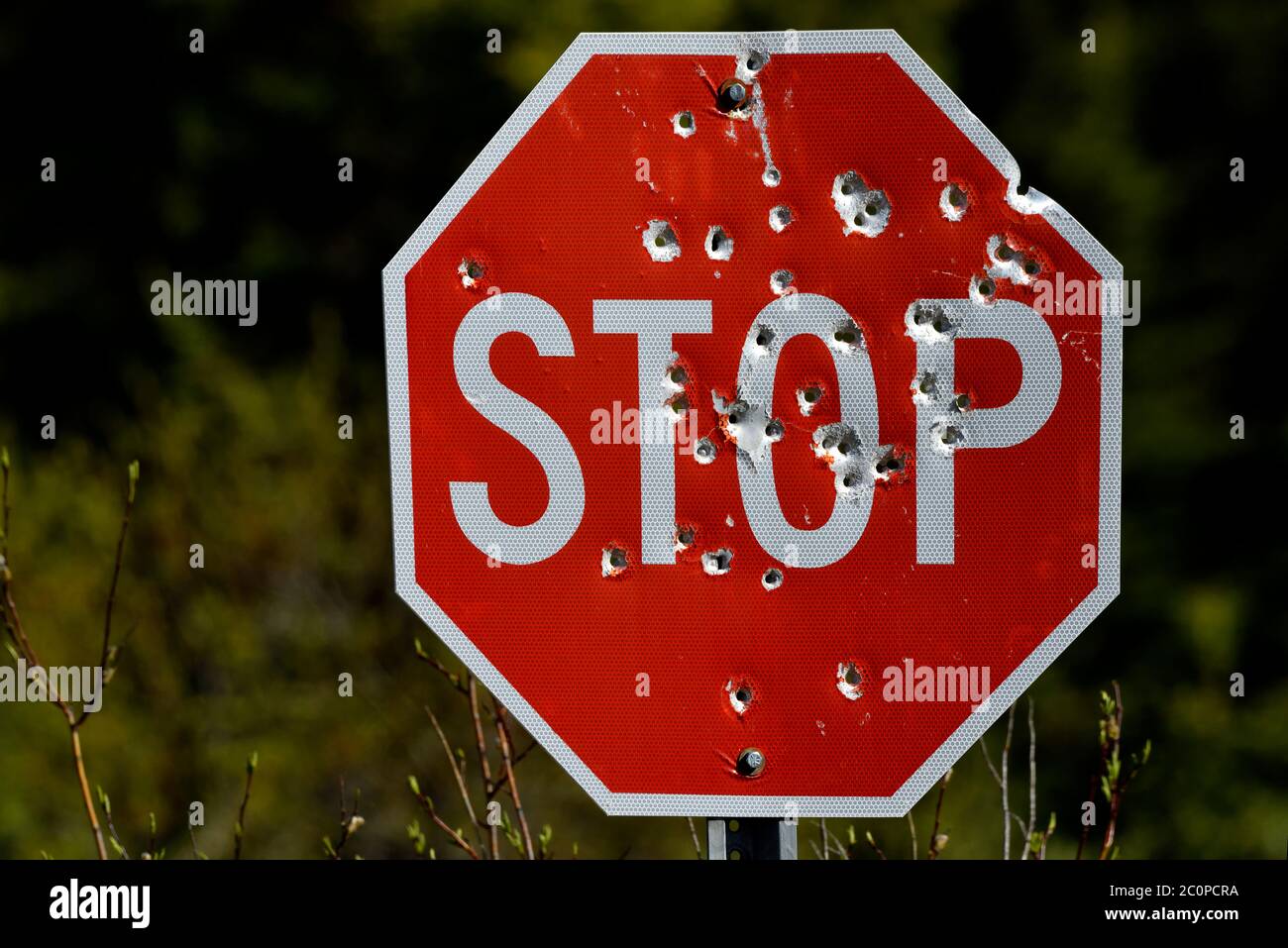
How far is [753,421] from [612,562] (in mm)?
171

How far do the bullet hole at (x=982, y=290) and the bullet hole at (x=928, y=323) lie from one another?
0.09 feet

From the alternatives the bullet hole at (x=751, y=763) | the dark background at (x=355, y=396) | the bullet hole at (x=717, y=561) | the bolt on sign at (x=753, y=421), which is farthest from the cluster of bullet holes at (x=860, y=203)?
the dark background at (x=355, y=396)

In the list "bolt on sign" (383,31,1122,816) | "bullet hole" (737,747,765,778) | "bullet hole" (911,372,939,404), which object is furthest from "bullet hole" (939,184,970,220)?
"bullet hole" (737,747,765,778)

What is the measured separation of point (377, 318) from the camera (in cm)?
489

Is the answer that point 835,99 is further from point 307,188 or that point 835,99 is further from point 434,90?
point 307,188

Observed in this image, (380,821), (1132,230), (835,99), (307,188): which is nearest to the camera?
(835,99)

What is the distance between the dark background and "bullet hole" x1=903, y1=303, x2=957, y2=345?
9.64ft

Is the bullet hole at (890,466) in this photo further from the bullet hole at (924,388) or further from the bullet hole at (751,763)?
the bullet hole at (751,763)

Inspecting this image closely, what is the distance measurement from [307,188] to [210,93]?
574mm

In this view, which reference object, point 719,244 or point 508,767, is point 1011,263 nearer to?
point 719,244

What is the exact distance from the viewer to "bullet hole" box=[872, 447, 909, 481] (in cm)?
112

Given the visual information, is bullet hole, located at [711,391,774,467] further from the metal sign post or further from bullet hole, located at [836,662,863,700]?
the metal sign post

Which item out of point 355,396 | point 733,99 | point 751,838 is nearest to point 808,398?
point 733,99

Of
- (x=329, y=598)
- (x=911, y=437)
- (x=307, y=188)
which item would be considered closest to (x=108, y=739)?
(x=329, y=598)
